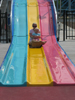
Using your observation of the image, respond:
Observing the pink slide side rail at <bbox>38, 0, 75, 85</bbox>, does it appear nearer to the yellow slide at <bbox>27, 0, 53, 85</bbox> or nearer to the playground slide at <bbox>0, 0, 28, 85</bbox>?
the yellow slide at <bbox>27, 0, 53, 85</bbox>

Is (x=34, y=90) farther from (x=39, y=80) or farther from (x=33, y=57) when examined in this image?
(x=33, y=57)

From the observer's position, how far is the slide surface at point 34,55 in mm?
6523

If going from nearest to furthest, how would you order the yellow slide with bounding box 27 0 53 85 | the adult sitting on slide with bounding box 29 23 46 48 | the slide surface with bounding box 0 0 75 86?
1. the yellow slide with bounding box 27 0 53 85
2. the slide surface with bounding box 0 0 75 86
3. the adult sitting on slide with bounding box 29 23 46 48

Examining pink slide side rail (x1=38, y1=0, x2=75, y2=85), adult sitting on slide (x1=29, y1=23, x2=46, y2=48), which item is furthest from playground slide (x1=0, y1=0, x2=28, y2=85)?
pink slide side rail (x1=38, y1=0, x2=75, y2=85)

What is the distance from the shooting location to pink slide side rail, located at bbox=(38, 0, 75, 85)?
21.7 ft

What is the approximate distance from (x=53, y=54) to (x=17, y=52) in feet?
4.86

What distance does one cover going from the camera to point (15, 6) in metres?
14.5

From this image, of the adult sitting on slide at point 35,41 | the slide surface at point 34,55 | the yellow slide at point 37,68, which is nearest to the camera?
the yellow slide at point 37,68

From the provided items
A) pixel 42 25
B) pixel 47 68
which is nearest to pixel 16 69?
pixel 47 68

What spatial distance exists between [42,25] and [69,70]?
20.6 ft

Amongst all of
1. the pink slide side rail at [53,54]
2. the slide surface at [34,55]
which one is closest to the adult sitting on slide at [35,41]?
the slide surface at [34,55]

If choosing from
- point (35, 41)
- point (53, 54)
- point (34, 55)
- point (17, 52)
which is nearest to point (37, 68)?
point (34, 55)

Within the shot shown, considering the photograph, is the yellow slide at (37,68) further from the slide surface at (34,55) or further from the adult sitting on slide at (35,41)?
the adult sitting on slide at (35,41)

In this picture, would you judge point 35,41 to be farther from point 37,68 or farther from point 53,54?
point 37,68
